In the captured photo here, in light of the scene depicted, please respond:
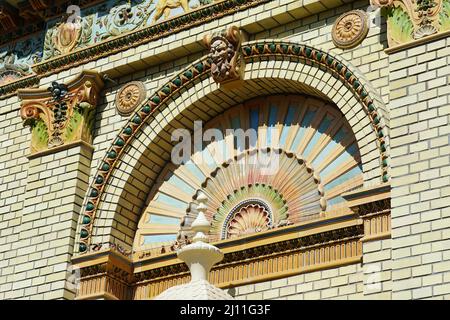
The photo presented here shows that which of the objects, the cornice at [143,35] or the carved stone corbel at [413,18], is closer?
the carved stone corbel at [413,18]

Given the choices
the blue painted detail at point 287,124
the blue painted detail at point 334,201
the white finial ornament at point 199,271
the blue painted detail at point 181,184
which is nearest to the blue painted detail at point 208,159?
the blue painted detail at point 181,184

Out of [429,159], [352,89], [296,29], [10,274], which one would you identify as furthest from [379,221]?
[10,274]

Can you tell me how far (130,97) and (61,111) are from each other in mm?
1028

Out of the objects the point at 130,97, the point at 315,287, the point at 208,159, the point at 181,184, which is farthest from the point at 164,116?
the point at 315,287

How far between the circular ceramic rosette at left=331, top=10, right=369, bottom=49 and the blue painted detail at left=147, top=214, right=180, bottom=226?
298cm

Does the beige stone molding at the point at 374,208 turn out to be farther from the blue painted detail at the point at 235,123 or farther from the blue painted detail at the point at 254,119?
the blue painted detail at the point at 235,123

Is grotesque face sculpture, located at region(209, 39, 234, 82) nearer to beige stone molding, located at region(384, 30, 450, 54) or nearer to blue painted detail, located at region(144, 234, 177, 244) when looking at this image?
blue painted detail, located at region(144, 234, 177, 244)

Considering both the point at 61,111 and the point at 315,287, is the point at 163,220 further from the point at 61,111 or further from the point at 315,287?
the point at 315,287

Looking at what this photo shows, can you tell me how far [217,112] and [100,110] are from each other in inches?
62.8

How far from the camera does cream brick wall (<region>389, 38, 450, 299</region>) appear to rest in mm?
11633

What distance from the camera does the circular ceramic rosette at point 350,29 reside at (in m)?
13.6

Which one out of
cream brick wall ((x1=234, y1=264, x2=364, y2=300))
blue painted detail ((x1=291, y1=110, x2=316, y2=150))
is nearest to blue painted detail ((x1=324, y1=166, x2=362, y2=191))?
blue painted detail ((x1=291, y1=110, x2=316, y2=150))

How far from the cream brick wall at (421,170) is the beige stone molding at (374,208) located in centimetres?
30

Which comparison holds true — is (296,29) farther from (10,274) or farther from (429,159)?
(10,274)
